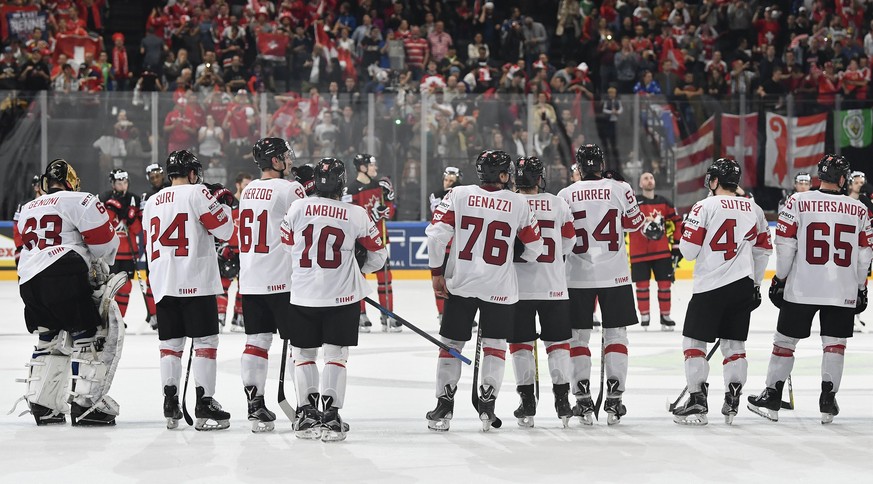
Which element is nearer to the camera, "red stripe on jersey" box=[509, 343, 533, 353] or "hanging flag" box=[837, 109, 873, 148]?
"red stripe on jersey" box=[509, 343, 533, 353]

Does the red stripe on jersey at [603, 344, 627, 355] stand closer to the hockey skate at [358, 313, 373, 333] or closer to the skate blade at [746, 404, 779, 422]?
the skate blade at [746, 404, 779, 422]

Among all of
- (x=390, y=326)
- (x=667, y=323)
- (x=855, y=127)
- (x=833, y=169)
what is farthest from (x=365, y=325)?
(x=855, y=127)

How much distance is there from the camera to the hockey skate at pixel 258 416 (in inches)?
244

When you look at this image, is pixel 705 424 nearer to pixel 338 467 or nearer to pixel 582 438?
pixel 582 438

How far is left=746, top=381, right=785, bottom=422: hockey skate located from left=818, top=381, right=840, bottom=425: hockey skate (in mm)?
231

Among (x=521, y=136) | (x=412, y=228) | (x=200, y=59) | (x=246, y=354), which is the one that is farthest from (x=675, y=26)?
(x=246, y=354)

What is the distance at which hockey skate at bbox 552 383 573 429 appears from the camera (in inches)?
251

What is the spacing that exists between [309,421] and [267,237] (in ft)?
3.46

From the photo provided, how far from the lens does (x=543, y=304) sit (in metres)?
6.42

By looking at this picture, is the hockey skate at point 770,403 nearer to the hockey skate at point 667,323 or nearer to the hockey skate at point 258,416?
the hockey skate at point 258,416

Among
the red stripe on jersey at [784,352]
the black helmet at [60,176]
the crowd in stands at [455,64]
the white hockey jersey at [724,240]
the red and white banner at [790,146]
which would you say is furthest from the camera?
the red and white banner at [790,146]

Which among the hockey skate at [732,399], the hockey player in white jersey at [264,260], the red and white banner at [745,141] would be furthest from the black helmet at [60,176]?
the red and white banner at [745,141]

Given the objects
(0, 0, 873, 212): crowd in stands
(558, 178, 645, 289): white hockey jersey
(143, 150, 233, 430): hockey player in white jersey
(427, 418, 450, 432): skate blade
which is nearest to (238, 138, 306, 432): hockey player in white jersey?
(143, 150, 233, 430): hockey player in white jersey

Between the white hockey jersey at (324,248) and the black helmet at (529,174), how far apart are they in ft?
3.07
